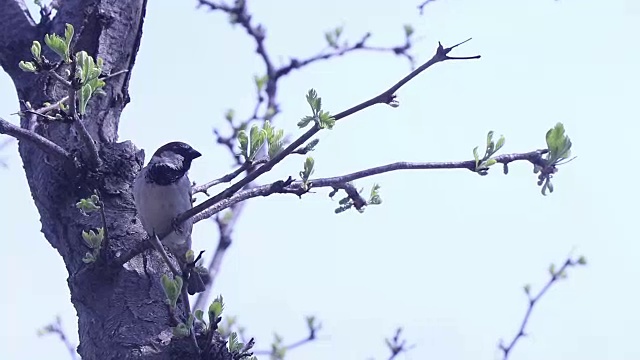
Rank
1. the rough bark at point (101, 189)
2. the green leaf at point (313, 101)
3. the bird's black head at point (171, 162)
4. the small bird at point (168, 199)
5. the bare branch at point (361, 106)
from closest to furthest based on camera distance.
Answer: the bare branch at point (361, 106) → the green leaf at point (313, 101) → the rough bark at point (101, 189) → the small bird at point (168, 199) → the bird's black head at point (171, 162)

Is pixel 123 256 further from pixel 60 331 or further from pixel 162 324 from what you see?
pixel 60 331

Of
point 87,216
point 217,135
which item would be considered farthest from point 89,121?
point 217,135

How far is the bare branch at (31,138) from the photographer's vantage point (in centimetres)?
236

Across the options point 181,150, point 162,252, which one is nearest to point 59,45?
point 162,252

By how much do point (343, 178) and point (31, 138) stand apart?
892mm

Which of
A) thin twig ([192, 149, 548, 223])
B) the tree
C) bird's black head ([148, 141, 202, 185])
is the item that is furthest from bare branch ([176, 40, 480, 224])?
bird's black head ([148, 141, 202, 185])

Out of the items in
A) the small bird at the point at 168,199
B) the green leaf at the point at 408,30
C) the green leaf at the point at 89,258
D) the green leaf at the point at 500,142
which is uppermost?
the green leaf at the point at 408,30

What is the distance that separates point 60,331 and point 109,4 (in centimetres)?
219

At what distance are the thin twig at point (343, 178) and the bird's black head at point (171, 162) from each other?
95 cm

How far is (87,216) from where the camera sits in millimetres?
2711

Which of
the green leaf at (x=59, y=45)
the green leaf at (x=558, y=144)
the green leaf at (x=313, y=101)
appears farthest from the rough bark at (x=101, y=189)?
the green leaf at (x=558, y=144)

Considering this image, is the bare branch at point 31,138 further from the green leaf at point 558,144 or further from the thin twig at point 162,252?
the green leaf at point 558,144

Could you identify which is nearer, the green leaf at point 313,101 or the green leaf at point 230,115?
the green leaf at point 313,101

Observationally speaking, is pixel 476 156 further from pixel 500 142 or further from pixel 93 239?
pixel 93 239
